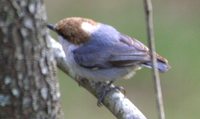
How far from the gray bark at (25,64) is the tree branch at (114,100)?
0.10 metres

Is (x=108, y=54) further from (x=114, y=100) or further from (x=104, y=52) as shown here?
(x=114, y=100)

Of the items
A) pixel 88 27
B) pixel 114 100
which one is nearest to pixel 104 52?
pixel 88 27

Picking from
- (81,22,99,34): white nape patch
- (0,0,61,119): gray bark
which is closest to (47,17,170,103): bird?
(81,22,99,34): white nape patch

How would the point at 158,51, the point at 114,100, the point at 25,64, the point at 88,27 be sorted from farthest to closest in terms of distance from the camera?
the point at 158,51 < the point at 88,27 < the point at 114,100 < the point at 25,64

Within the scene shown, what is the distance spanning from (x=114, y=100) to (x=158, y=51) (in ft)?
12.7

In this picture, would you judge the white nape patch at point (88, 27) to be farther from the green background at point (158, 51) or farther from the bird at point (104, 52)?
the green background at point (158, 51)

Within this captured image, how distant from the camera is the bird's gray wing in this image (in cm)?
396

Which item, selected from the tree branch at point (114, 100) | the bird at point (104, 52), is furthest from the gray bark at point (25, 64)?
the bird at point (104, 52)

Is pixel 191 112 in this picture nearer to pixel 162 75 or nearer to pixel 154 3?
pixel 162 75

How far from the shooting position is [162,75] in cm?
684

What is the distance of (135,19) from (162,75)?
1.16 meters

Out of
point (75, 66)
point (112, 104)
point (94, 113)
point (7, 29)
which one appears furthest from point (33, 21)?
point (94, 113)

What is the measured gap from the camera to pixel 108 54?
397cm

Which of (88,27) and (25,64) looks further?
A: (88,27)
